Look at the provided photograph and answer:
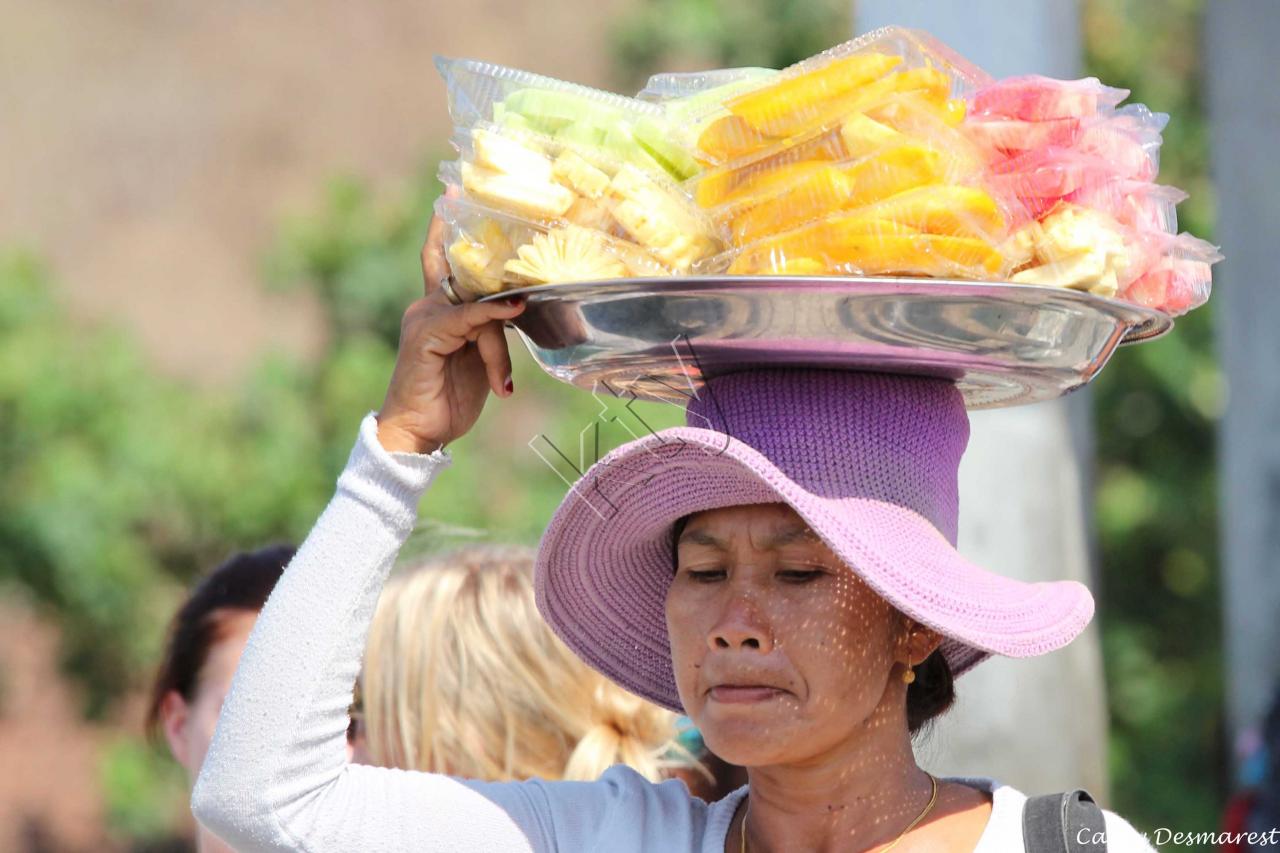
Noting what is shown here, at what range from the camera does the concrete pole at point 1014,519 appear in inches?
149

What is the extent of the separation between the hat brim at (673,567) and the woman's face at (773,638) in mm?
54

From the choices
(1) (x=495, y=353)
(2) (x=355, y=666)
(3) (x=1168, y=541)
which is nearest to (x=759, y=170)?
(1) (x=495, y=353)

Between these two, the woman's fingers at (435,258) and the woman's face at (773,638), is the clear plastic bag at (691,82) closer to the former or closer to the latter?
the woman's fingers at (435,258)

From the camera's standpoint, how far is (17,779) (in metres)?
12.0

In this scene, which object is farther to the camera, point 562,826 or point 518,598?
point 518,598

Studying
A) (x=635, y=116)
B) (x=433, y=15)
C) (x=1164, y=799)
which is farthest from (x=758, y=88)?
(x=433, y=15)

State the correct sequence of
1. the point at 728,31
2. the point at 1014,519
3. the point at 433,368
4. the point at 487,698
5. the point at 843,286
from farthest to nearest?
the point at 728,31 → the point at 1014,519 → the point at 487,698 → the point at 433,368 → the point at 843,286

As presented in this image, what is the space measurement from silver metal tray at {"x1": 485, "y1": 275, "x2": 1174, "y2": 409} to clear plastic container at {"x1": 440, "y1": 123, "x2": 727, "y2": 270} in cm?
7

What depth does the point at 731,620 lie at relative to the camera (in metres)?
1.83

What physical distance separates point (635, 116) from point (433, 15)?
21401 mm

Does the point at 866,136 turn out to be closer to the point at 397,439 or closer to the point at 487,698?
the point at 397,439

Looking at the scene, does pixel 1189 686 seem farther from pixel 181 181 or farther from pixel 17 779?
pixel 181 181

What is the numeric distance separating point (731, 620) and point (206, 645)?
150 cm

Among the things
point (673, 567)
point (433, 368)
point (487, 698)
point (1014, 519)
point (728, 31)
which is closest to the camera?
point (433, 368)
